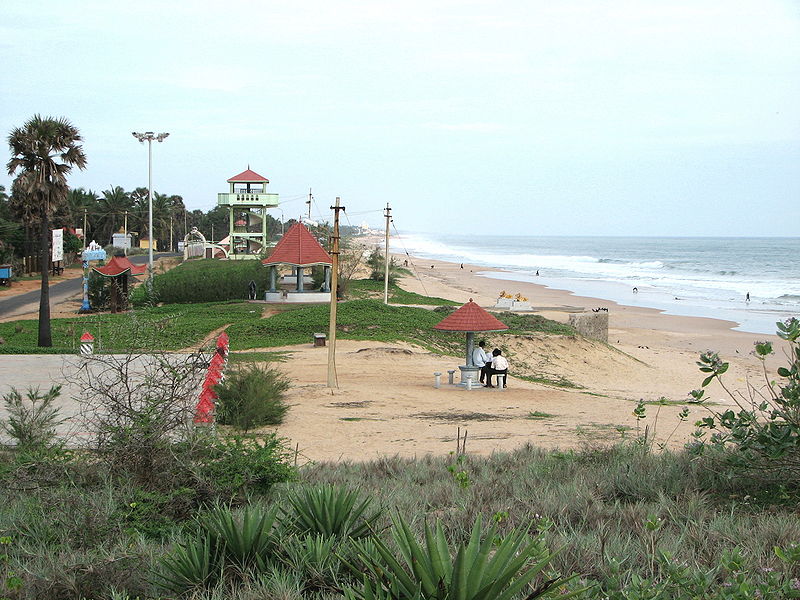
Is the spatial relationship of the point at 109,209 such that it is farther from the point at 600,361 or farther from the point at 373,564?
the point at 373,564

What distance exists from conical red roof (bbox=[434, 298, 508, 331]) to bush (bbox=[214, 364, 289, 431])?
5.64 metres

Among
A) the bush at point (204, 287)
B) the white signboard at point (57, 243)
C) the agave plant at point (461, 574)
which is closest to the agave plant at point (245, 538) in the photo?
the agave plant at point (461, 574)

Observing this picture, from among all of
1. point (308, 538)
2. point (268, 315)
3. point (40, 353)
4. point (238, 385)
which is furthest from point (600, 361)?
point (308, 538)

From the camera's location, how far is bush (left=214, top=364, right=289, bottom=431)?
13.9 meters

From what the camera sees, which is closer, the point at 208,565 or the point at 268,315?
the point at 208,565

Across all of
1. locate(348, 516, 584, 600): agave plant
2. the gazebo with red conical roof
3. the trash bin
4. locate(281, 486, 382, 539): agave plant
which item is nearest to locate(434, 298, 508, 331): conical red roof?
the gazebo with red conical roof

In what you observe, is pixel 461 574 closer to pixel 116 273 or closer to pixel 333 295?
pixel 333 295

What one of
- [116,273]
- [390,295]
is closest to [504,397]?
[116,273]

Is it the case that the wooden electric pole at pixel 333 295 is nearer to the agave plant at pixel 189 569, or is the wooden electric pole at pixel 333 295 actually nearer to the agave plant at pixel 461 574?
the agave plant at pixel 189 569

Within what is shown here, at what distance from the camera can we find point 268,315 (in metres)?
32.1

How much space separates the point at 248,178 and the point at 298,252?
26.9m

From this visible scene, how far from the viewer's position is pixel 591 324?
3238 cm

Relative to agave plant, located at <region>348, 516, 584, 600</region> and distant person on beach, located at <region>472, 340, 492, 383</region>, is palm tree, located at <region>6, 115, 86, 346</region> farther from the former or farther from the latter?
agave plant, located at <region>348, 516, 584, 600</region>

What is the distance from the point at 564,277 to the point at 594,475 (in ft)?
243
